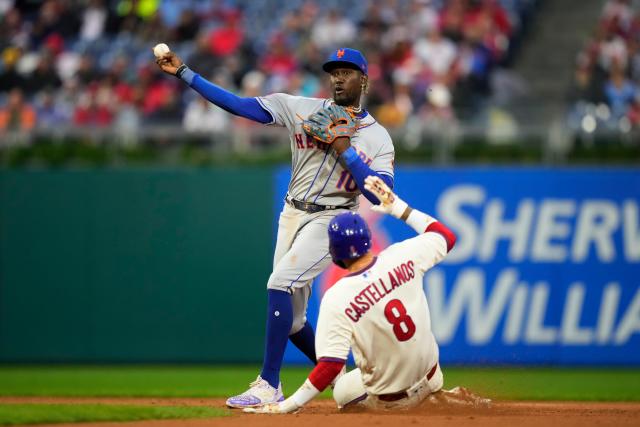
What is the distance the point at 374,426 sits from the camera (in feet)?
18.0

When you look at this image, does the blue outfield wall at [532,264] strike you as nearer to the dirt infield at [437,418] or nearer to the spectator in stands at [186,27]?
the dirt infield at [437,418]

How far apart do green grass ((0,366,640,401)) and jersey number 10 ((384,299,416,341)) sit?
5.81 feet

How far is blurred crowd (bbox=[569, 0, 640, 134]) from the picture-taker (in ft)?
38.8

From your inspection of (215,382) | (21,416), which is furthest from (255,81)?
(21,416)

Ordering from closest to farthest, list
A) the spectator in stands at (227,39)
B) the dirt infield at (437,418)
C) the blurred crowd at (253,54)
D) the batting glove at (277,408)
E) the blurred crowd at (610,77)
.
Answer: the dirt infield at (437,418)
the batting glove at (277,408)
the blurred crowd at (610,77)
the blurred crowd at (253,54)
the spectator in stands at (227,39)

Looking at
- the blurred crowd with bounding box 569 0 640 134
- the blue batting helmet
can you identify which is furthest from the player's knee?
the blurred crowd with bounding box 569 0 640 134

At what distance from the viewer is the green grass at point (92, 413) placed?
6.12 meters

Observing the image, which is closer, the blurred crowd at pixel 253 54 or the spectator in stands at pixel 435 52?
the blurred crowd at pixel 253 54

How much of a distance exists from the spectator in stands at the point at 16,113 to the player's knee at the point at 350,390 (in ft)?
22.6

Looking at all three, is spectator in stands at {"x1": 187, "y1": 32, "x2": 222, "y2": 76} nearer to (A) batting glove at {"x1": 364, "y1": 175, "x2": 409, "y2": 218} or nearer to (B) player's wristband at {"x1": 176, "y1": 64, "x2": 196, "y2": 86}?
(B) player's wristband at {"x1": 176, "y1": 64, "x2": 196, "y2": 86}

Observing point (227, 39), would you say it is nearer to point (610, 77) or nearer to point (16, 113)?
point (16, 113)

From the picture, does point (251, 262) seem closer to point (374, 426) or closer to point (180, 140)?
point (180, 140)

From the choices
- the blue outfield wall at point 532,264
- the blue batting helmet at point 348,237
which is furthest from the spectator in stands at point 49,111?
the blue batting helmet at point 348,237

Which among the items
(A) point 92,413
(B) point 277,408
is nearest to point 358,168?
(B) point 277,408
